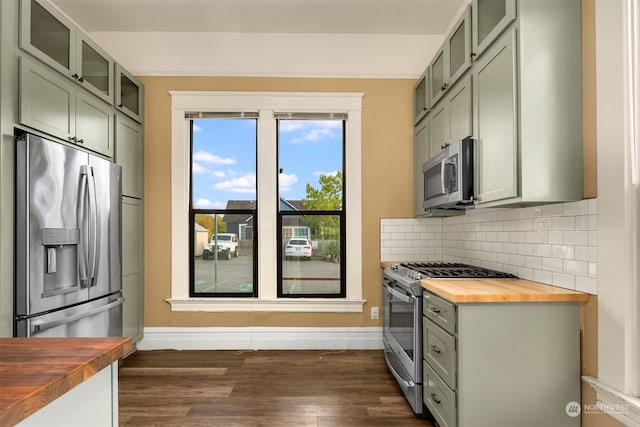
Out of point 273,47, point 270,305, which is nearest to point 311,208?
point 270,305

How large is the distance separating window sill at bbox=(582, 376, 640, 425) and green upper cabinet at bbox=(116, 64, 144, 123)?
12.2 ft

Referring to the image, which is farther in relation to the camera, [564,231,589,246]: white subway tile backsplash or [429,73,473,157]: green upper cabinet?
[429,73,473,157]: green upper cabinet

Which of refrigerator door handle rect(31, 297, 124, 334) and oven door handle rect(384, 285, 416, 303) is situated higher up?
oven door handle rect(384, 285, 416, 303)

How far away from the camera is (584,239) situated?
1.92 m

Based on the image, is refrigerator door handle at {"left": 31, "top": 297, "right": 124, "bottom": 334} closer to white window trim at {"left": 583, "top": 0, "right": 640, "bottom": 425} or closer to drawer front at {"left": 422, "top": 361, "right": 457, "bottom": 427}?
drawer front at {"left": 422, "top": 361, "right": 457, "bottom": 427}

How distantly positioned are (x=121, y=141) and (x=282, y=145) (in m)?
1.44

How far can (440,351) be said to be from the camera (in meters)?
2.18

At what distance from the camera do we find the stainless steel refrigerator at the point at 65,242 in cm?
226

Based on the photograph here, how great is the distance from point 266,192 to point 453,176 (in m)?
1.90

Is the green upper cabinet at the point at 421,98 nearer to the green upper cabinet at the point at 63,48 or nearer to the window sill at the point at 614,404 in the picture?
the window sill at the point at 614,404

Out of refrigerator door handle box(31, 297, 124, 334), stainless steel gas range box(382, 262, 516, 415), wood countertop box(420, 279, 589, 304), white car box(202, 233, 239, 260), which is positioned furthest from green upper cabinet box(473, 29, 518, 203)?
refrigerator door handle box(31, 297, 124, 334)

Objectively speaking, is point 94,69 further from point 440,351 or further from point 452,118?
point 440,351

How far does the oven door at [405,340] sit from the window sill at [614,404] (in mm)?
896

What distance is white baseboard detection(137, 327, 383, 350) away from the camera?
12.6 ft
